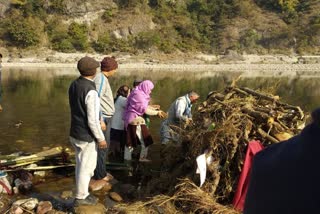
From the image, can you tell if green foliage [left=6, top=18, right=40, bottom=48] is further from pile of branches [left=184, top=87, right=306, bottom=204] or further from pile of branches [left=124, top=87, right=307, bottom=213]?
pile of branches [left=184, top=87, right=306, bottom=204]

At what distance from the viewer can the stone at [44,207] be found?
4687 mm

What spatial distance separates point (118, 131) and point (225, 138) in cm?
282

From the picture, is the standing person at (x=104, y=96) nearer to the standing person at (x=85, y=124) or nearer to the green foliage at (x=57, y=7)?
the standing person at (x=85, y=124)

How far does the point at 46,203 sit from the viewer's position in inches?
189

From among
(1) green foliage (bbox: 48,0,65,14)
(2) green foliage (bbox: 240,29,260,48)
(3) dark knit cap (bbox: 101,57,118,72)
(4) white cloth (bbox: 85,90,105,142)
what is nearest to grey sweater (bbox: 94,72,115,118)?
(3) dark knit cap (bbox: 101,57,118,72)

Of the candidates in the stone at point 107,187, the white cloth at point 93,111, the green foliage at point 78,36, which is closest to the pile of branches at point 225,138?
the stone at point 107,187

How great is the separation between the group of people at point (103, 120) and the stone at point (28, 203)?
0.53m

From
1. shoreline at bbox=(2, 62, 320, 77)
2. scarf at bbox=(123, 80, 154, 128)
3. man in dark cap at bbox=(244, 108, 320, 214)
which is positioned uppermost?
man in dark cap at bbox=(244, 108, 320, 214)

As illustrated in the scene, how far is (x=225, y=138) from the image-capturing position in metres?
4.77

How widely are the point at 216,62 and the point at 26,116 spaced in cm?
4287

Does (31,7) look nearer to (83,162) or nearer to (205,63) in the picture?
(205,63)

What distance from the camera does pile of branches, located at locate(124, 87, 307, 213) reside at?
15.1ft

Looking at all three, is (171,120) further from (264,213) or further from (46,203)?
(264,213)

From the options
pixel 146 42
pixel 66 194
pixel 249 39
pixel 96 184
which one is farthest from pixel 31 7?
pixel 66 194
